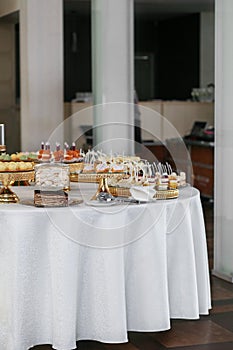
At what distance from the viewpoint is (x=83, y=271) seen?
387 centimetres

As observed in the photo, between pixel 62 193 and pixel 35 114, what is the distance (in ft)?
14.6

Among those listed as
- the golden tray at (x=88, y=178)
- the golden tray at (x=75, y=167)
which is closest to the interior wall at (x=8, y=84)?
the golden tray at (x=75, y=167)

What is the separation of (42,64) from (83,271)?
466 centimetres

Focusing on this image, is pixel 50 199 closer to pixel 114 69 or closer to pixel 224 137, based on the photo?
pixel 224 137

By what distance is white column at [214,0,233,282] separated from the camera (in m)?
5.49

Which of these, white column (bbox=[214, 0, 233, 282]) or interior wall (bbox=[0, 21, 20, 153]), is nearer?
white column (bbox=[214, 0, 233, 282])

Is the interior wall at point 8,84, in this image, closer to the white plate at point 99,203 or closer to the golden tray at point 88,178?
the golden tray at point 88,178

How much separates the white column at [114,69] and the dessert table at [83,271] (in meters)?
3.05

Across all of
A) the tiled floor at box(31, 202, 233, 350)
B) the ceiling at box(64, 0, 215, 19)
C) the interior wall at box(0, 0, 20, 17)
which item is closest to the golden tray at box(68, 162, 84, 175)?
the tiled floor at box(31, 202, 233, 350)

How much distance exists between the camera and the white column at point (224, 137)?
18.0 feet

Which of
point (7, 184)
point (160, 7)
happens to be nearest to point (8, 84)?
point (160, 7)

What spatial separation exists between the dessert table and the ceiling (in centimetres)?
833

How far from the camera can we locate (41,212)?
12.3 feet

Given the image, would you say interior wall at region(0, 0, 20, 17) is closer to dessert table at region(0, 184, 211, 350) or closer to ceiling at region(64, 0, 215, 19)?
ceiling at region(64, 0, 215, 19)
